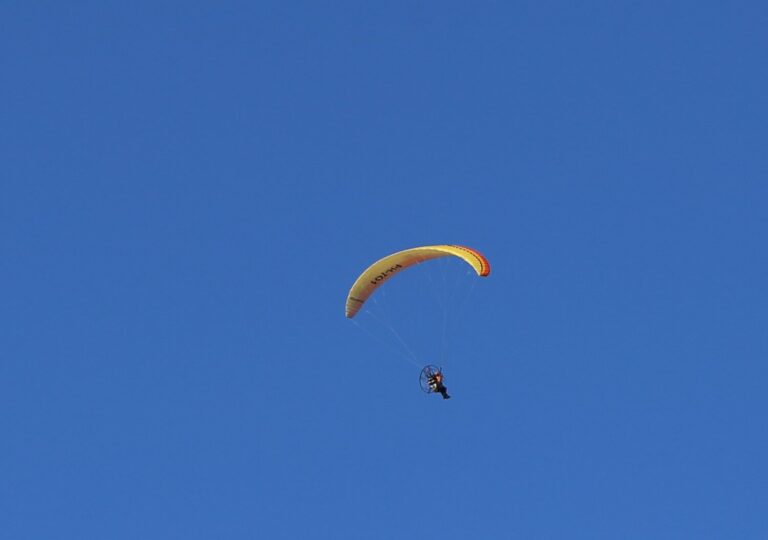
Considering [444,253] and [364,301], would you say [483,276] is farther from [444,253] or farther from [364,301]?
[364,301]

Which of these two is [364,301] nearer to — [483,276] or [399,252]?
[399,252]

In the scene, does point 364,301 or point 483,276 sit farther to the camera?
point 364,301

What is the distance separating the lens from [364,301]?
262 ft

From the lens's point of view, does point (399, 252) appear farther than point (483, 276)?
Yes

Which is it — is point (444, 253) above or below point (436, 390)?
above

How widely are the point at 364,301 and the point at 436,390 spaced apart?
6.62m

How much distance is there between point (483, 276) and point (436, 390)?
20.6 ft

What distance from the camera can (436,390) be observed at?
2963 inches

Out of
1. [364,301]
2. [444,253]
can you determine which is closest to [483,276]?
[444,253]

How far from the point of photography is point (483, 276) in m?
71.6

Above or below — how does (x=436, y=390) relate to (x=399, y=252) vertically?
below

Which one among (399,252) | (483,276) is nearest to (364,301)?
(399,252)

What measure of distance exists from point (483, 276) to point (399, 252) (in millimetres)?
6504
